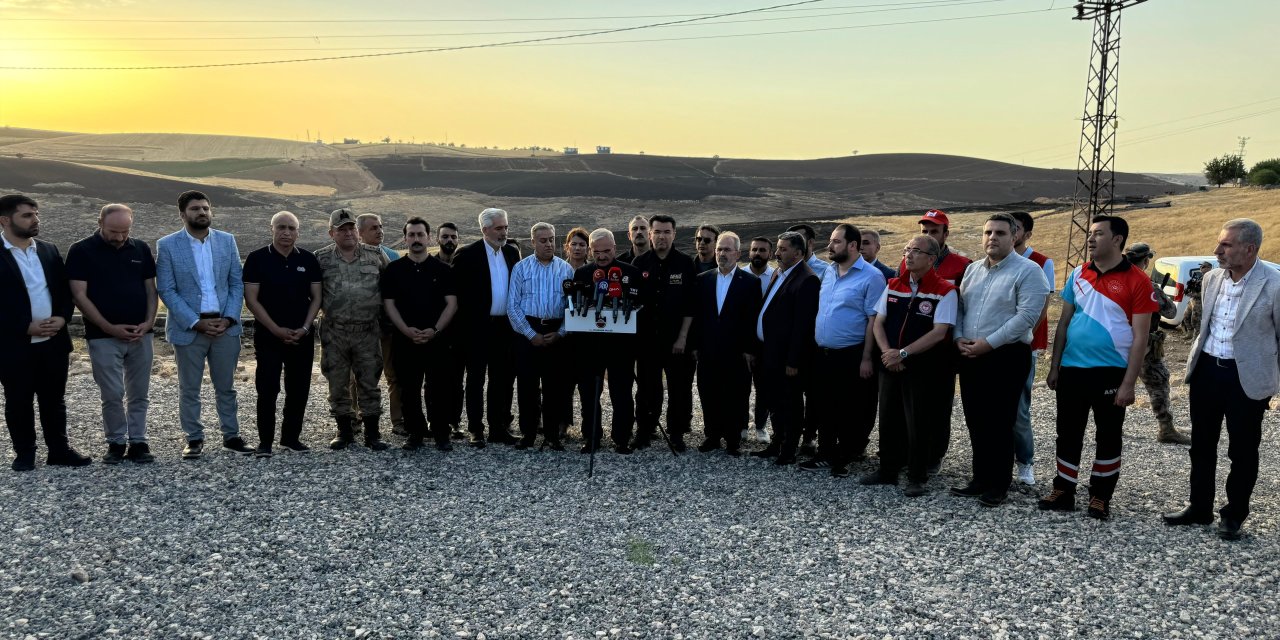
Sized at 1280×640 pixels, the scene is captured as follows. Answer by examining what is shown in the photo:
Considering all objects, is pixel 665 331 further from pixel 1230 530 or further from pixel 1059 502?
pixel 1230 530

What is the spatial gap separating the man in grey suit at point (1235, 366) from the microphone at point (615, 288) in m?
4.40

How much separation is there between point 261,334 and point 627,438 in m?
3.49

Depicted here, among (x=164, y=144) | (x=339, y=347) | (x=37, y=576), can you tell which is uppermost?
(x=164, y=144)

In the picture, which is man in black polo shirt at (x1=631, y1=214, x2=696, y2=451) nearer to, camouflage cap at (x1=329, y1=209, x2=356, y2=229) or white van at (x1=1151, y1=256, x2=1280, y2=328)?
camouflage cap at (x1=329, y1=209, x2=356, y2=229)

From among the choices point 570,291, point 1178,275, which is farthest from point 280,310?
point 1178,275

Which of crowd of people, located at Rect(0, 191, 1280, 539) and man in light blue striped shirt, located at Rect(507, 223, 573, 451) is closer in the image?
crowd of people, located at Rect(0, 191, 1280, 539)

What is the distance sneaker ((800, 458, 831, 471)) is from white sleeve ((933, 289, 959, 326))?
1.86 meters

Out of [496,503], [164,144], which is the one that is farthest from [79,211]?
[164,144]

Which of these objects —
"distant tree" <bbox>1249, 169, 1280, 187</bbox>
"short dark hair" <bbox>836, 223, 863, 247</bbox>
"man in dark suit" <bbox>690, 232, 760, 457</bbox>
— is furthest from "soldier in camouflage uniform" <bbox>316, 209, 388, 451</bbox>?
"distant tree" <bbox>1249, 169, 1280, 187</bbox>

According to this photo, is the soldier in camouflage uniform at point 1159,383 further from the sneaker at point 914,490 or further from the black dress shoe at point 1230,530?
the sneaker at point 914,490

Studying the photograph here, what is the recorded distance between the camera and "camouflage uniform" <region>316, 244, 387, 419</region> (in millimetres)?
8398

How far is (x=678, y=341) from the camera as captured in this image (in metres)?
8.67

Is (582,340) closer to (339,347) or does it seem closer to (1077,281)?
(339,347)

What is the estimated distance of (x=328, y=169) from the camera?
9200 centimetres
